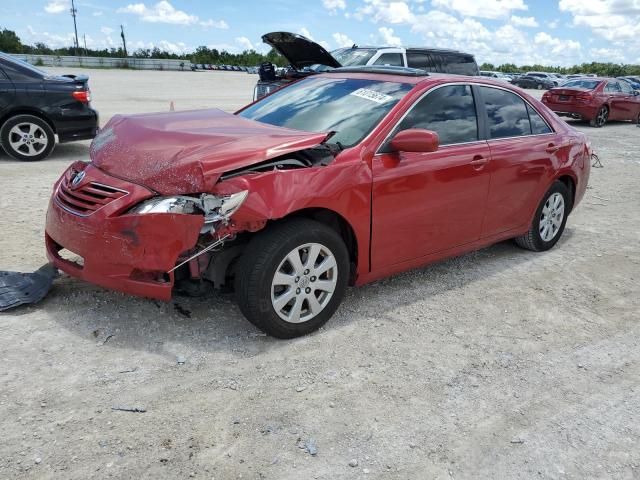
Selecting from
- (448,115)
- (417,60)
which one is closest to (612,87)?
(417,60)

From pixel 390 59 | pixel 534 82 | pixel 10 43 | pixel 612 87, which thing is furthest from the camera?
pixel 10 43

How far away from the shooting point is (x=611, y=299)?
4289mm

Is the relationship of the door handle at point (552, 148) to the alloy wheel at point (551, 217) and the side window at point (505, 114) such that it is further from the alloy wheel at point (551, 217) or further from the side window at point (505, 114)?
the alloy wheel at point (551, 217)

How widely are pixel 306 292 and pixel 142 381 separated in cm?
108

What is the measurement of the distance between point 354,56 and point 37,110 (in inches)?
239

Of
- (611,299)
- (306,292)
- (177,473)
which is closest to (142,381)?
(177,473)

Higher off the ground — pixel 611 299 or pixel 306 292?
pixel 306 292

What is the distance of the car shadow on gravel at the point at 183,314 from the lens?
326 cm

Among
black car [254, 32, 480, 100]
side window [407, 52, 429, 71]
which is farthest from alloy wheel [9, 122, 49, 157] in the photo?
side window [407, 52, 429, 71]

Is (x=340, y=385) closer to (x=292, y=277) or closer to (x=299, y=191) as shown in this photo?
(x=292, y=277)

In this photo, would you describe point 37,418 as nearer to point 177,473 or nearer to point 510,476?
point 177,473

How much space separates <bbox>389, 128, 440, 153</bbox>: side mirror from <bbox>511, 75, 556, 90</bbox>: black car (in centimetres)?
4590

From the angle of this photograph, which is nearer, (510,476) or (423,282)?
(510,476)

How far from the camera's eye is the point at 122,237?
2.95 meters
